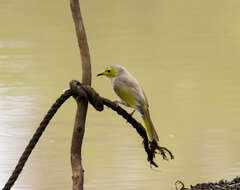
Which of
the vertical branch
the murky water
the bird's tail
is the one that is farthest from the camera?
the murky water

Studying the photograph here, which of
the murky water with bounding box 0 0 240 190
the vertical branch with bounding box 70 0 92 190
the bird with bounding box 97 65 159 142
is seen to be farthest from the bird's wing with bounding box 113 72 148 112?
the murky water with bounding box 0 0 240 190

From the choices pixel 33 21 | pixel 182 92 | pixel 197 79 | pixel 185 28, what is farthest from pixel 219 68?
pixel 33 21

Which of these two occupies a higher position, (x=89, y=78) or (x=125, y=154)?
(x=89, y=78)

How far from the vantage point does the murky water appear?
414cm

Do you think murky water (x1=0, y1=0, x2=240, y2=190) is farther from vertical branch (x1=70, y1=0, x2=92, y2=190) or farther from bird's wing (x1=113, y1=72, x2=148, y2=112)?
vertical branch (x1=70, y1=0, x2=92, y2=190)

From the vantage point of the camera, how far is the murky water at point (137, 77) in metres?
4.14

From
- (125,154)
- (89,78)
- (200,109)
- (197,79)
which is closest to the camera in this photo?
(89,78)

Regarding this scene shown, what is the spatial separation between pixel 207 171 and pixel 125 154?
55cm

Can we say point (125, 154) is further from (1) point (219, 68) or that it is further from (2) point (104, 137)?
(1) point (219, 68)

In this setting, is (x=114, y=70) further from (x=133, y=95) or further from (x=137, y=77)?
(x=137, y=77)

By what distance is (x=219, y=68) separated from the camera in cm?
640

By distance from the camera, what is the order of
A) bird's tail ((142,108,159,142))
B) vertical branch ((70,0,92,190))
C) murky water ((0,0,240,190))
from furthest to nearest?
murky water ((0,0,240,190)) → bird's tail ((142,108,159,142)) → vertical branch ((70,0,92,190))

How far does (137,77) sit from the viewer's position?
5961 mm

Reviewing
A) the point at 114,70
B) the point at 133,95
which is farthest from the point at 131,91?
the point at 114,70
